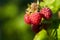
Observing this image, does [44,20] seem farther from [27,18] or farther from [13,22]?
[13,22]

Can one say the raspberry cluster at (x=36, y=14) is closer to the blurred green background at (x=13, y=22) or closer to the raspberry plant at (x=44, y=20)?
the raspberry plant at (x=44, y=20)

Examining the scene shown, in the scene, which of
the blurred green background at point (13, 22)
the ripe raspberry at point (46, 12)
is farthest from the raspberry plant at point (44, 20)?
the blurred green background at point (13, 22)

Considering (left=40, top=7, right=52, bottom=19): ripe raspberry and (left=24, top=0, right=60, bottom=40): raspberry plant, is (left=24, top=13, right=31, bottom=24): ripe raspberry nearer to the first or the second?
(left=24, top=0, right=60, bottom=40): raspberry plant

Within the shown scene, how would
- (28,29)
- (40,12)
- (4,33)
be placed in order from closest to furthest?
(40,12)
(28,29)
(4,33)

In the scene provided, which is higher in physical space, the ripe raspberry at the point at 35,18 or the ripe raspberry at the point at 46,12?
the ripe raspberry at the point at 46,12

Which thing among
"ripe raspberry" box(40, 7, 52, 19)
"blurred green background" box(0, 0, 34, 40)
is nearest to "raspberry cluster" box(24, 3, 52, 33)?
"ripe raspberry" box(40, 7, 52, 19)

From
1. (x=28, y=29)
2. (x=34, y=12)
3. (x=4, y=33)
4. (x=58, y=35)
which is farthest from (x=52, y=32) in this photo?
(x=4, y=33)

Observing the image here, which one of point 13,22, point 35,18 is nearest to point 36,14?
point 35,18

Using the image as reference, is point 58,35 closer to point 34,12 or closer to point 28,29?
point 34,12
